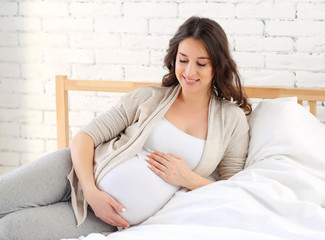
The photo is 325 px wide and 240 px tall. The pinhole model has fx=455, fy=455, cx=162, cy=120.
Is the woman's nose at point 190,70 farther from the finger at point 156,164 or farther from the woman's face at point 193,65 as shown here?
the finger at point 156,164

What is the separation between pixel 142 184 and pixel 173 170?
0.36 feet

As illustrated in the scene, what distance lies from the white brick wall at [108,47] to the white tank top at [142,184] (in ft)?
2.29

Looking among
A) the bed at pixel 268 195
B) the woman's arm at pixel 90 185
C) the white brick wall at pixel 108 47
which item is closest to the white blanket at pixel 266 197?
the bed at pixel 268 195

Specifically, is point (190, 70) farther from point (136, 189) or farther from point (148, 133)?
point (136, 189)

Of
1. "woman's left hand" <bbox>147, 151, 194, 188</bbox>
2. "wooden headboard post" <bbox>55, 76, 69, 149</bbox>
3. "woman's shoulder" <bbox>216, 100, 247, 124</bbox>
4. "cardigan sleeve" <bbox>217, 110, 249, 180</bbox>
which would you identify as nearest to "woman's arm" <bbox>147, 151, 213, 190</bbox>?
"woman's left hand" <bbox>147, 151, 194, 188</bbox>

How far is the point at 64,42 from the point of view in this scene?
232cm

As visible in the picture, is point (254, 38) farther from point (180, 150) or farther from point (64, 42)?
point (64, 42)

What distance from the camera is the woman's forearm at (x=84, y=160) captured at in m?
1.42

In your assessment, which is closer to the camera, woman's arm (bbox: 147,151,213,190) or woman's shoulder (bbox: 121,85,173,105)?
woman's arm (bbox: 147,151,213,190)

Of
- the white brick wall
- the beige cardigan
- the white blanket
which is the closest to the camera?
the white blanket

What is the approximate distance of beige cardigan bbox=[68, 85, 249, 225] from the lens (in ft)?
4.83

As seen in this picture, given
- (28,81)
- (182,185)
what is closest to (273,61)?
(182,185)

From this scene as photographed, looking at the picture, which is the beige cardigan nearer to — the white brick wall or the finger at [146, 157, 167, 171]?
the finger at [146, 157, 167, 171]

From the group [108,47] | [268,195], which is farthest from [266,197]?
[108,47]
